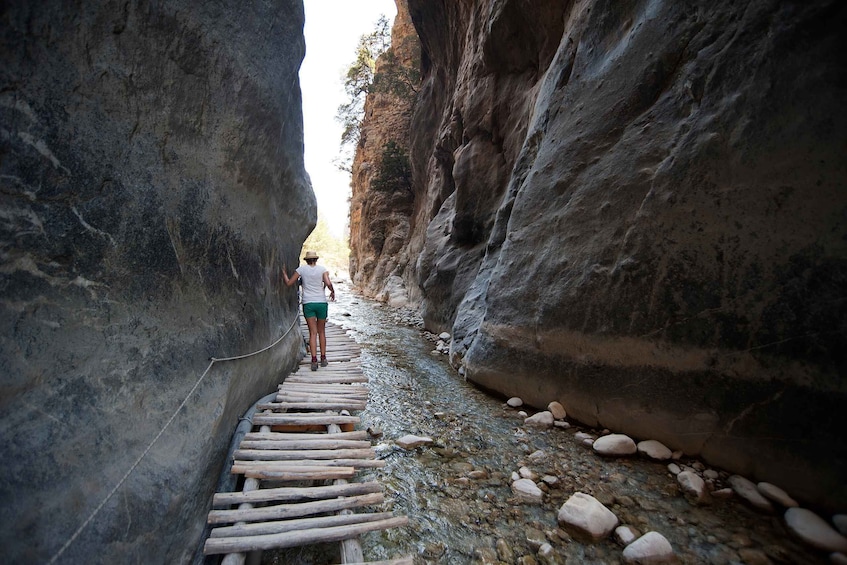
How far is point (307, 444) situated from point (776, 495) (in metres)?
3.67

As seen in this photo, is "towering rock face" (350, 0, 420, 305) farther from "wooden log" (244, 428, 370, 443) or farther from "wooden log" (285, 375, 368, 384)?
"wooden log" (244, 428, 370, 443)

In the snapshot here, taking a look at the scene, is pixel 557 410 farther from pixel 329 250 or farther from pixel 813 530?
pixel 329 250

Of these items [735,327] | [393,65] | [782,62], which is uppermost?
[393,65]

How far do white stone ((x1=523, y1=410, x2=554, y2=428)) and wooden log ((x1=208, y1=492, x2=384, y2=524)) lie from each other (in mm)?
2295

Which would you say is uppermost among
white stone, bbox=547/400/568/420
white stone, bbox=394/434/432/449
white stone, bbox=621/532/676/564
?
white stone, bbox=547/400/568/420

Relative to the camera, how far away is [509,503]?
9.49 ft

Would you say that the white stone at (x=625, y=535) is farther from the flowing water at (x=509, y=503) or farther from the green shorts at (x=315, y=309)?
the green shorts at (x=315, y=309)

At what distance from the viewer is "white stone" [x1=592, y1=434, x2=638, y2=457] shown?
11.1 ft

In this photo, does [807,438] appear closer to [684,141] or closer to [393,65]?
[684,141]

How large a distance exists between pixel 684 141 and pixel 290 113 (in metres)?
4.67

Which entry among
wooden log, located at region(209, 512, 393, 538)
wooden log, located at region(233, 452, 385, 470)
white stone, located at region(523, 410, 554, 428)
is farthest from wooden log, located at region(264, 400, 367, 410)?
white stone, located at region(523, 410, 554, 428)

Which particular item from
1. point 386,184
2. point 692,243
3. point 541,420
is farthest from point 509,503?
point 386,184

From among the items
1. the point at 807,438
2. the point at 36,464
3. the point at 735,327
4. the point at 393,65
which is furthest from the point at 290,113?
the point at 393,65

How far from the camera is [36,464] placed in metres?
1.67
